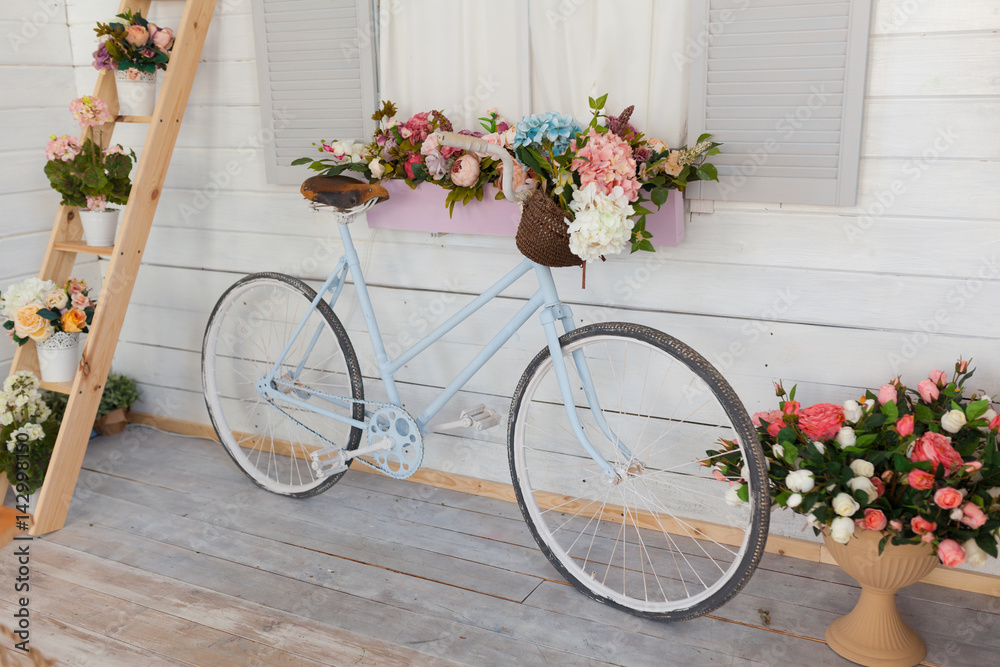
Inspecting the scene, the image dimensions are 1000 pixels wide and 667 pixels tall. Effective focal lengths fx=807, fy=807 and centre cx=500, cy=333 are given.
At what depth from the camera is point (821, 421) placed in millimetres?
1760

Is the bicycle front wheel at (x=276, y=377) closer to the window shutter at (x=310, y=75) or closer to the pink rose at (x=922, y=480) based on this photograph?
the window shutter at (x=310, y=75)

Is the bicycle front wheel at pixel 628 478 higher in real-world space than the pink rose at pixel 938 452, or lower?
lower

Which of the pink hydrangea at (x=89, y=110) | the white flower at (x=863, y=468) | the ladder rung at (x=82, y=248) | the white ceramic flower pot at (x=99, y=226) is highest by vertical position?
the pink hydrangea at (x=89, y=110)

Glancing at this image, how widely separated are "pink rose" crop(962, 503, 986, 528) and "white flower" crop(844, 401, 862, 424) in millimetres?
275

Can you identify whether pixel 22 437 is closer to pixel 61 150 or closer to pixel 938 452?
pixel 61 150

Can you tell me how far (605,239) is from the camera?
170 centimetres

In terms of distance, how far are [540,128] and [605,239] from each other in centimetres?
35

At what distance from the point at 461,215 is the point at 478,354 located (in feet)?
1.24

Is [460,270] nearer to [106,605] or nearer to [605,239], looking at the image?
[605,239]

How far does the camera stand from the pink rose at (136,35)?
2426mm

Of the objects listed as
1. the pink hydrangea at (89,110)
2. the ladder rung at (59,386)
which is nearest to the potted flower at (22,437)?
the ladder rung at (59,386)

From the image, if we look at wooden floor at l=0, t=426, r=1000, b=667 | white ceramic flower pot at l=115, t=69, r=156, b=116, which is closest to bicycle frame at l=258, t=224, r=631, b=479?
wooden floor at l=0, t=426, r=1000, b=667

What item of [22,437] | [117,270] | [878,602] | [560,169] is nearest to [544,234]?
[560,169]

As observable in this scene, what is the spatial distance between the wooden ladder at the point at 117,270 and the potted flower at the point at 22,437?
5 centimetres
